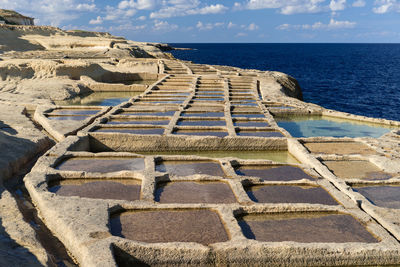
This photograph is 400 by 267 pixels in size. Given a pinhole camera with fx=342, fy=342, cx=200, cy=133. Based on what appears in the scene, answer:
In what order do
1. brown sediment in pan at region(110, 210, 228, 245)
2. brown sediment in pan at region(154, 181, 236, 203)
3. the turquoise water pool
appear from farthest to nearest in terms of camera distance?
1. the turquoise water pool
2. brown sediment in pan at region(154, 181, 236, 203)
3. brown sediment in pan at region(110, 210, 228, 245)

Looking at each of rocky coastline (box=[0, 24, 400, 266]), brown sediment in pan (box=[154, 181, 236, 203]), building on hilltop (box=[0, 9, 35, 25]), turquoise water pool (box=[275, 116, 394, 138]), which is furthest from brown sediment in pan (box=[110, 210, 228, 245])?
building on hilltop (box=[0, 9, 35, 25])

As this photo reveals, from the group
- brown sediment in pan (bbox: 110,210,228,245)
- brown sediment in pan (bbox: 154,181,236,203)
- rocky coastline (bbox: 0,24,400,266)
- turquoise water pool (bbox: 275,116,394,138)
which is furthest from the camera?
turquoise water pool (bbox: 275,116,394,138)

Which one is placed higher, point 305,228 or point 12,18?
point 12,18

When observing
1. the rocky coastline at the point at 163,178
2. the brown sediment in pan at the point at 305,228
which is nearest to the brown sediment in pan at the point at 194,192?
the rocky coastline at the point at 163,178

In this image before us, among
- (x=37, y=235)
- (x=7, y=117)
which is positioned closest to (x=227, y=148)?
(x=37, y=235)

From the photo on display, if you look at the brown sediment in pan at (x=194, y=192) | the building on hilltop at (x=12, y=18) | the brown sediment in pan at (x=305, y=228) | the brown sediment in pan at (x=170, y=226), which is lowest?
the brown sediment in pan at (x=305, y=228)

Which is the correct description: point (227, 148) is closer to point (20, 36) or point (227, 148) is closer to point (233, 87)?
point (233, 87)

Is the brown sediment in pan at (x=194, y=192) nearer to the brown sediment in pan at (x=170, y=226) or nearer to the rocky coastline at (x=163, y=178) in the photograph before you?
the rocky coastline at (x=163, y=178)

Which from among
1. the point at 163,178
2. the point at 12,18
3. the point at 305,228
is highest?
the point at 12,18

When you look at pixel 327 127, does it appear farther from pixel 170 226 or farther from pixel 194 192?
pixel 170 226

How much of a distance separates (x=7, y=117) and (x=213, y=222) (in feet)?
22.8

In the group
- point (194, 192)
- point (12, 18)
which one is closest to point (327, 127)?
point (194, 192)

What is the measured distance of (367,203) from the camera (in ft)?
16.2

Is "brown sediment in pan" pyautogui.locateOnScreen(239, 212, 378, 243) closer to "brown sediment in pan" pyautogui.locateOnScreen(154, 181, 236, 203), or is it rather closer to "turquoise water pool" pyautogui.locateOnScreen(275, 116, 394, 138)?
"brown sediment in pan" pyautogui.locateOnScreen(154, 181, 236, 203)
